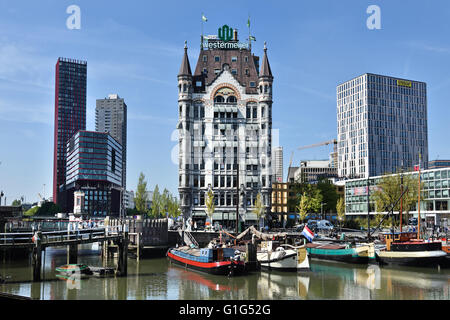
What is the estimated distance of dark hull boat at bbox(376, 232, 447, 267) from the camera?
233 feet

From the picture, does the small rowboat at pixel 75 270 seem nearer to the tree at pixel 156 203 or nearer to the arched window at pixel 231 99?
the arched window at pixel 231 99

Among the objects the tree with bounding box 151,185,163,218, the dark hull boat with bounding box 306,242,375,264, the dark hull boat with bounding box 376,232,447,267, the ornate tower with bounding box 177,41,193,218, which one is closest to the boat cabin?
the dark hull boat with bounding box 376,232,447,267

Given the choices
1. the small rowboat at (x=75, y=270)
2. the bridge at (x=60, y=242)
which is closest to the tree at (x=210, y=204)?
the bridge at (x=60, y=242)

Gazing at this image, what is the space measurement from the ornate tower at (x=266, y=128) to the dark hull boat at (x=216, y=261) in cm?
5913

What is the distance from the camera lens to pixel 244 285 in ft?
194

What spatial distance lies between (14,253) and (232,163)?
202 ft

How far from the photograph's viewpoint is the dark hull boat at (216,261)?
65.5m

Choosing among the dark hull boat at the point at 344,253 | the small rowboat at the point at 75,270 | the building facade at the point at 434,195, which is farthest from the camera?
the building facade at the point at 434,195

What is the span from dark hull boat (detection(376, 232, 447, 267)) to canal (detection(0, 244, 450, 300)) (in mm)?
1555

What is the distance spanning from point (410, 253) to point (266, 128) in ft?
213

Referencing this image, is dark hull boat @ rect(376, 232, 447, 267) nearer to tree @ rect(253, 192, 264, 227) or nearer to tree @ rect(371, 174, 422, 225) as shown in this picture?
tree @ rect(371, 174, 422, 225)

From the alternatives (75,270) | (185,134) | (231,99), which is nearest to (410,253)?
(75,270)

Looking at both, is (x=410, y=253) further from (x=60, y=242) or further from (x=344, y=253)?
(x=60, y=242)
